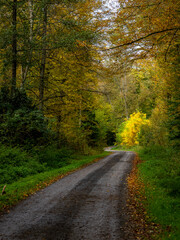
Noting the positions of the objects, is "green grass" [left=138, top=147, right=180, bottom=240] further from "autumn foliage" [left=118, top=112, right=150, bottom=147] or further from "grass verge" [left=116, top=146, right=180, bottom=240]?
"autumn foliage" [left=118, top=112, right=150, bottom=147]

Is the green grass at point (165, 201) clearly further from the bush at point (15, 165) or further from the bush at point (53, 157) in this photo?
the bush at point (53, 157)

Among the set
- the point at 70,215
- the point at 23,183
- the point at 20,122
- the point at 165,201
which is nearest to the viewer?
the point at 70,215

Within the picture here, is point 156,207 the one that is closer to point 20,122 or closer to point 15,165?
point 15,165

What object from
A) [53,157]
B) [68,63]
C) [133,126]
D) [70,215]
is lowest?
[70,215]

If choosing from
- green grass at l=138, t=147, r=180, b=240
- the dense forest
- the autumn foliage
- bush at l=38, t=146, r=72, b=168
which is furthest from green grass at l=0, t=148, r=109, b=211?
the autumn foliage

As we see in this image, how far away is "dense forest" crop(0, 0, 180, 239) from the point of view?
6059mm

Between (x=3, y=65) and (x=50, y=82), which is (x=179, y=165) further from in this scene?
(x=3, y=65)

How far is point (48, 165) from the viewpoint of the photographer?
1288 centimetres

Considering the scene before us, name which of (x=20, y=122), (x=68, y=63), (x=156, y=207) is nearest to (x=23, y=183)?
(x=20, y=122)

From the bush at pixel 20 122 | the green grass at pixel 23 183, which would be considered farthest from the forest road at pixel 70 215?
the bush at pixel 20 122

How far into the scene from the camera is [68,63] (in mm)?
13320

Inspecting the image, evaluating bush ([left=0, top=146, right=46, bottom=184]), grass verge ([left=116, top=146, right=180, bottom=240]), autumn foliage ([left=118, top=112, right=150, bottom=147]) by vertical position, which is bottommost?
grass verge ([left=116, top=146, right=180, bottom=240])

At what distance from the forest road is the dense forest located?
1.54m

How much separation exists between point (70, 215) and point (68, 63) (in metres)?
10.6
